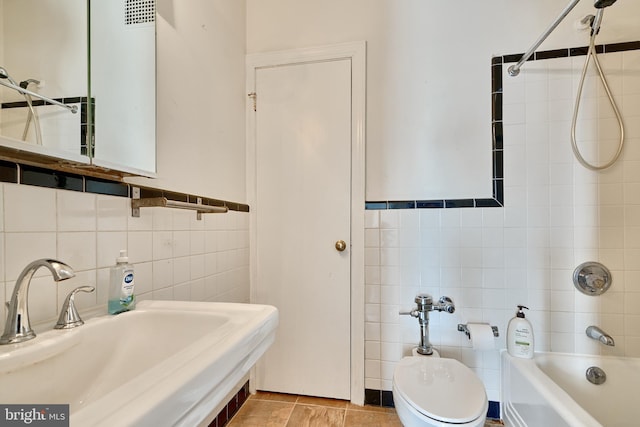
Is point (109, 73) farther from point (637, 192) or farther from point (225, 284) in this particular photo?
point (637, 192)

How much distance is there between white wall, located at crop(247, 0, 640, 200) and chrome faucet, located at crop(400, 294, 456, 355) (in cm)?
55

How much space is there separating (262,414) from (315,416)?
286mm

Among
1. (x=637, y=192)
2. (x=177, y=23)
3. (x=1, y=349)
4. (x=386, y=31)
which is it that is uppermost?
(x=386, y=31)

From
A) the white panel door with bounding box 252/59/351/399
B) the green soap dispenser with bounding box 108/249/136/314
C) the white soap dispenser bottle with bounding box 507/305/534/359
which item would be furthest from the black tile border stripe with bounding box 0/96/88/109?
the white soap dispenser bottle with bounding box 507/305/534/359

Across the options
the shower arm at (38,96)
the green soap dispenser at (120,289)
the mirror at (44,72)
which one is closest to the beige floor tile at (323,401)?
the green soap dispenser at (120,289)

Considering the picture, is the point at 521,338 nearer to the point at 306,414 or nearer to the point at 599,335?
the point at 599,335

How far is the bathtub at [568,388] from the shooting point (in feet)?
4.08

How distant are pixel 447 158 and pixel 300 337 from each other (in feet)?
4.30

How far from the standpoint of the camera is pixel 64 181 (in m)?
0.81

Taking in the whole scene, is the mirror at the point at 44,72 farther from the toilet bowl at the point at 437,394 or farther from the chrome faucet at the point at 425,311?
the chrome faucet at the point at 425,311

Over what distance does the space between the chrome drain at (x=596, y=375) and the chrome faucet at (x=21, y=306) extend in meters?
2.04

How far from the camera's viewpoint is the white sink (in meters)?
0.42

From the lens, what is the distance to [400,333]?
168 cm

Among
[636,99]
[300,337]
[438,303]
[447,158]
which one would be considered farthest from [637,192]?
[300,337]
